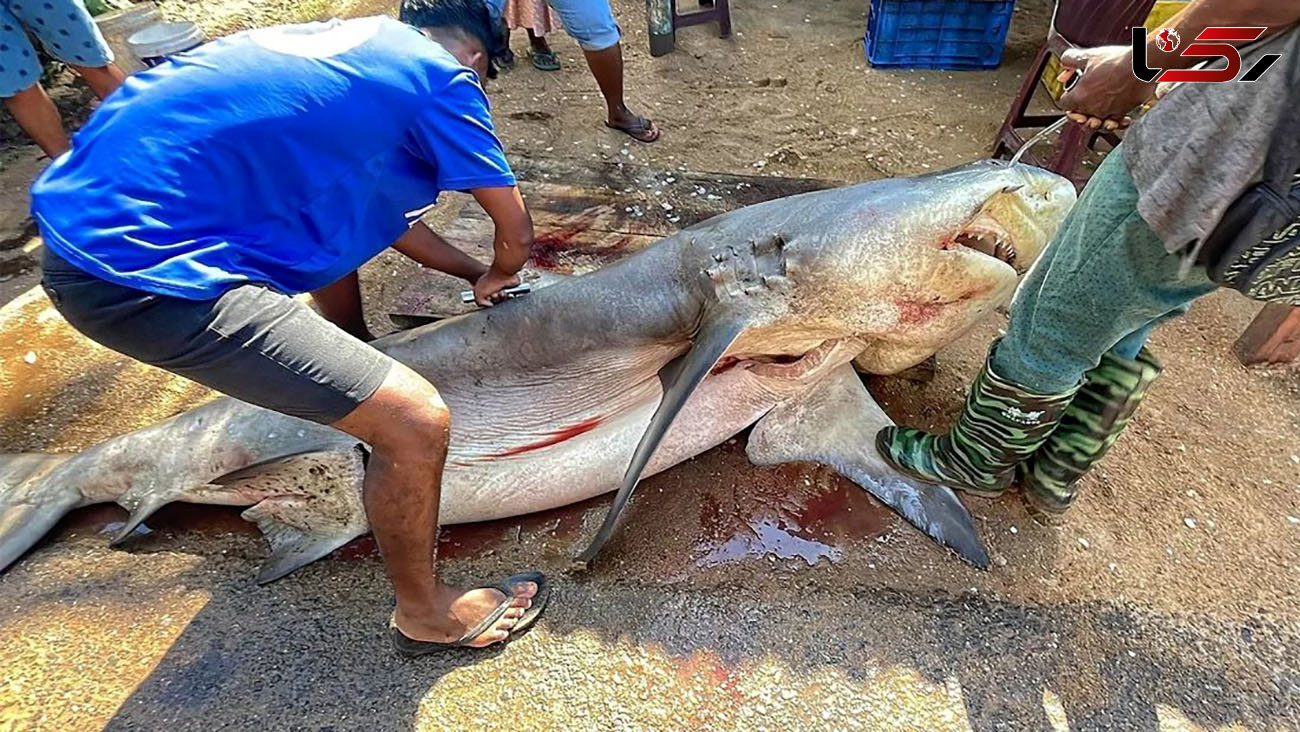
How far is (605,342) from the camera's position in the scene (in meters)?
2.33

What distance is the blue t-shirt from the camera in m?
1.45

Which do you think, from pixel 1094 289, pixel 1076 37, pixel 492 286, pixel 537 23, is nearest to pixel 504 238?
pixel 492 286

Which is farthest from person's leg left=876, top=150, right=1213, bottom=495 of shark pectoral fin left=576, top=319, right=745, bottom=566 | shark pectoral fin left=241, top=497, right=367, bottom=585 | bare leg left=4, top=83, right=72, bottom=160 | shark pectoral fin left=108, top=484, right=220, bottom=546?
bare leg left=4, top=83, right=72, bottom=160

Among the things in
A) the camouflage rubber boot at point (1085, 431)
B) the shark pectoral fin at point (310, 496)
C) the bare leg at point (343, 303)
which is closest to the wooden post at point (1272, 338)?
the camouflage rubber boot at point (1085, 431)

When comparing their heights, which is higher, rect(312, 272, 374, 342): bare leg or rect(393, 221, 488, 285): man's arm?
rect(393, 221, 488, 285): man's arm

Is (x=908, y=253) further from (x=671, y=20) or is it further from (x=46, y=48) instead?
(x=46, y=48)

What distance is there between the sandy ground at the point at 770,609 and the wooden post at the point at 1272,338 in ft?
0.21

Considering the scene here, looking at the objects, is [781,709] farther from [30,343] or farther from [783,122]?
[783,122]

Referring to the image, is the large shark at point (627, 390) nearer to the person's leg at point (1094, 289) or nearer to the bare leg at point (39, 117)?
the person's leg at point (1094, 289)

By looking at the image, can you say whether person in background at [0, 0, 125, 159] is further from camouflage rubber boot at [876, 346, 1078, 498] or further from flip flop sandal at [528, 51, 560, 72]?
camouflage rubber boot at [876, 346, 1078, 498]

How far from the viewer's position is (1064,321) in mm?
1694

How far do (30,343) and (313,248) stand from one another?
2132 millimetres
